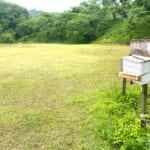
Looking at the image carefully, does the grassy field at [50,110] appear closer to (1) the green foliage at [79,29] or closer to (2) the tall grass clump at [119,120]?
(2) the tall grass clump at [119,120]

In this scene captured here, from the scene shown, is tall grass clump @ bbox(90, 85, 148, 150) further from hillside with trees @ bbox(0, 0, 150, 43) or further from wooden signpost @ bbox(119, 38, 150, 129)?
hillside with trees @ bbox(0, 0, 150, 43)

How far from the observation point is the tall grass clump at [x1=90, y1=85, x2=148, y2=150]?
2.00 meters

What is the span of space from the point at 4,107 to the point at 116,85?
9.75ft

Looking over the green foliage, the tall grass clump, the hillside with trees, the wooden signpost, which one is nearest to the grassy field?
the tall grass clump

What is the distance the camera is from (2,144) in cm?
221

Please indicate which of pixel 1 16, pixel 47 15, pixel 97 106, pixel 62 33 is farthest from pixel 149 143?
pixel 1 16

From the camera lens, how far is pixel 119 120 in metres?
2.43

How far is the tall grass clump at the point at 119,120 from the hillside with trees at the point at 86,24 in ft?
60.2

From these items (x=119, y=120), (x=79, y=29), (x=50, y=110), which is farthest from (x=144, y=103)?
(x=79, y=29)

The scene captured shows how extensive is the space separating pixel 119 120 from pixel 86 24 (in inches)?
991

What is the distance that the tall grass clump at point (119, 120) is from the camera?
200 centimetres

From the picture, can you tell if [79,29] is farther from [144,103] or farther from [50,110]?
[144,103]

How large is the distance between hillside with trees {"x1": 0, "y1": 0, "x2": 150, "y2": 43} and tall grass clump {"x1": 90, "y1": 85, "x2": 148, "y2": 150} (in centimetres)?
1834

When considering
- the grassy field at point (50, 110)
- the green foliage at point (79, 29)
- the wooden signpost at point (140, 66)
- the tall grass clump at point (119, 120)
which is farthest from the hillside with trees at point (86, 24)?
the wooden signpost at point (140, 66)
